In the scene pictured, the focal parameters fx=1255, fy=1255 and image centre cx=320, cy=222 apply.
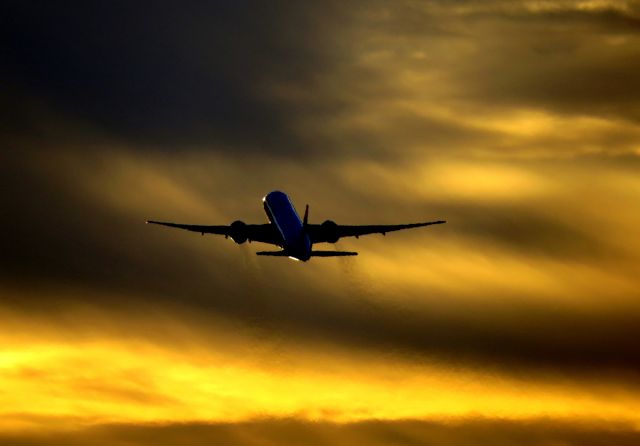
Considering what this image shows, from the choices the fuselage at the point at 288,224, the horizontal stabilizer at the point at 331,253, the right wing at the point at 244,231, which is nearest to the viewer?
the horizontal stabilizer at the point at 331,253

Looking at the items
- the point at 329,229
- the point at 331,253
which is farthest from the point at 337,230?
the point at 331,253

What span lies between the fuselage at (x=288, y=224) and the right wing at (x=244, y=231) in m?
1.44

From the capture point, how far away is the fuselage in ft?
505

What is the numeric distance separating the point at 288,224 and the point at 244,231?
5.93 meters

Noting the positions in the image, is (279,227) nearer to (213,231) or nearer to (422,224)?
(213,231)

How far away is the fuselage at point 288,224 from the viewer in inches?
6058

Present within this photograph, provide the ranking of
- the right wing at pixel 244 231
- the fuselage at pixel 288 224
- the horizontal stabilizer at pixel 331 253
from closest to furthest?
the horizontal stabilizer at pixel 331 253 → the fuselage at pixel 288 224 → the right wing at pixel 244 231

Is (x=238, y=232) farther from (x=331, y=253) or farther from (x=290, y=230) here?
(x=331, y=253)

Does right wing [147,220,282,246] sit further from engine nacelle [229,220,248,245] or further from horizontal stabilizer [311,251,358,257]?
horizontal stabilizer [311,251,358,257]

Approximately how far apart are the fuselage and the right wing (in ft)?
4.71

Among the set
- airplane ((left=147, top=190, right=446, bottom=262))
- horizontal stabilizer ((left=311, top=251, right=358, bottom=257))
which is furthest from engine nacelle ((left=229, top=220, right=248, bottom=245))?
horizontal stabilizer ((left=311, top=251, right=358, bottom=257))

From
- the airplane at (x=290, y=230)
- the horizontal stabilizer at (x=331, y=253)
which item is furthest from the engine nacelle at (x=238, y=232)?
the horizontal stabilizer at (x=331, y=253)

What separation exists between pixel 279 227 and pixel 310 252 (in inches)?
551

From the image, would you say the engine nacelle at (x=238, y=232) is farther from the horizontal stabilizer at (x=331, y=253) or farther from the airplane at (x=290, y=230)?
the horizontal stabilizer at (x=331, y=253)
